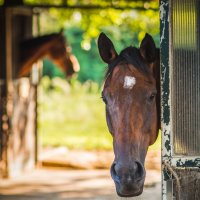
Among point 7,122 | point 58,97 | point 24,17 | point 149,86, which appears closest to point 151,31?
point 24,17

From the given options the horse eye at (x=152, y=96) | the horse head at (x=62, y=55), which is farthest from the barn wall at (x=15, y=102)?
the horse eye at (x=152, y=96)

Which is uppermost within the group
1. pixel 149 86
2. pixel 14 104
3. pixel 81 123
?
pixel 149 86

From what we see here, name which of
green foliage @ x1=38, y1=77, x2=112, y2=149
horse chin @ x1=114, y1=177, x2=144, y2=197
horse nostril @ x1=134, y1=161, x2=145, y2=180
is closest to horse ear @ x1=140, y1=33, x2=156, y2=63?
horse nostril @ x1=134, y1=161, x2=145, y2=180

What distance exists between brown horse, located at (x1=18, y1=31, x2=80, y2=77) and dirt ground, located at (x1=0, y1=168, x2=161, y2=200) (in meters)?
1.85

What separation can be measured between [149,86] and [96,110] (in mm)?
13745

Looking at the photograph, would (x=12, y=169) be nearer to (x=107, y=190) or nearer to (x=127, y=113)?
(x=107, y=190)

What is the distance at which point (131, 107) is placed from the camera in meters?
4.29

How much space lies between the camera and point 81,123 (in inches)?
703

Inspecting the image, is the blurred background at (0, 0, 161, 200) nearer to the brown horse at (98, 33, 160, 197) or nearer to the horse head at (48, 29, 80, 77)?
the horse head at (48, 29, 80, 77)

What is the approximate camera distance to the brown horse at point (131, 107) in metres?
4.04

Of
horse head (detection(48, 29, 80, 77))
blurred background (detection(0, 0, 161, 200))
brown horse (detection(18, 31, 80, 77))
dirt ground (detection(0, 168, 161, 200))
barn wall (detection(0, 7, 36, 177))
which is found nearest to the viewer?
dirt ground (detection(0, 168, 161, 200))

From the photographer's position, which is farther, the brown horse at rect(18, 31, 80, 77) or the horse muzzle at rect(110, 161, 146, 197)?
the brown horse at rect(18, 31, 80, 77)

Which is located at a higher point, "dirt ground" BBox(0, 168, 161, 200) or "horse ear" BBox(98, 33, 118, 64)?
"horse ear" BBox(98, 33, 118, 64)

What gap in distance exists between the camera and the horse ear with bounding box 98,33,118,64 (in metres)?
4.75
